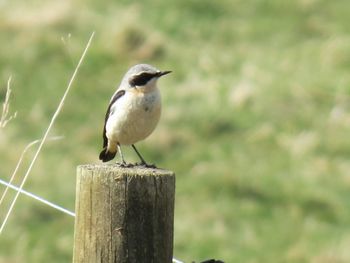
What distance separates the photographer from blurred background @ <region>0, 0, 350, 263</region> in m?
9.65

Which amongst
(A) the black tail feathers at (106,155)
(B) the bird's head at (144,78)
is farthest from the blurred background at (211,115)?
(B) the bird's head at (144,78)

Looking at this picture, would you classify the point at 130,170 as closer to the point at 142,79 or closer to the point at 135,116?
the point at 135,116

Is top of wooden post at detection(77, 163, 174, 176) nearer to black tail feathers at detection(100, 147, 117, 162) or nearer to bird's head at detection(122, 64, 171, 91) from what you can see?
bird's head at detection(122, 64, 171, 91)

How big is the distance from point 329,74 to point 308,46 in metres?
0.95

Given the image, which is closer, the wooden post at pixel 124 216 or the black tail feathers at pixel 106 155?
the wooden post at pixel 124 216

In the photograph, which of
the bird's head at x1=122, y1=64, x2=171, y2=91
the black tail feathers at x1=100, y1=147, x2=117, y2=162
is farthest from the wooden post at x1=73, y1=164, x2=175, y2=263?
the black tail feathers at x1=100, y1=147, x2=117, y2=162

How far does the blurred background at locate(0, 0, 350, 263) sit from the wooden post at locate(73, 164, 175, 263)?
18.2ft

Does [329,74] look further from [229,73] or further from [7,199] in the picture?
[7,199]

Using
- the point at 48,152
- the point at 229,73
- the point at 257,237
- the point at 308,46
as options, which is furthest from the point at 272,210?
the point at 308,46

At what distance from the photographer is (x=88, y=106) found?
12.1 meters

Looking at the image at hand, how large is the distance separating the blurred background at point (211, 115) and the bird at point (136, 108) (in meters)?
3.57

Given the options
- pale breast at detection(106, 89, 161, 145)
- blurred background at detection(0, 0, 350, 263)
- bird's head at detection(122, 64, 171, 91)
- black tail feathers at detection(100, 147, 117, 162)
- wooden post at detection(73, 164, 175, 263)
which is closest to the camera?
wooden post at detection(73, 164, 175, 263)

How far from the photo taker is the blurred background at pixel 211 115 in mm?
9648

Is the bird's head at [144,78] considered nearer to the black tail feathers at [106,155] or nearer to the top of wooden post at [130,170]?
the black tail feathers at [106,155]
